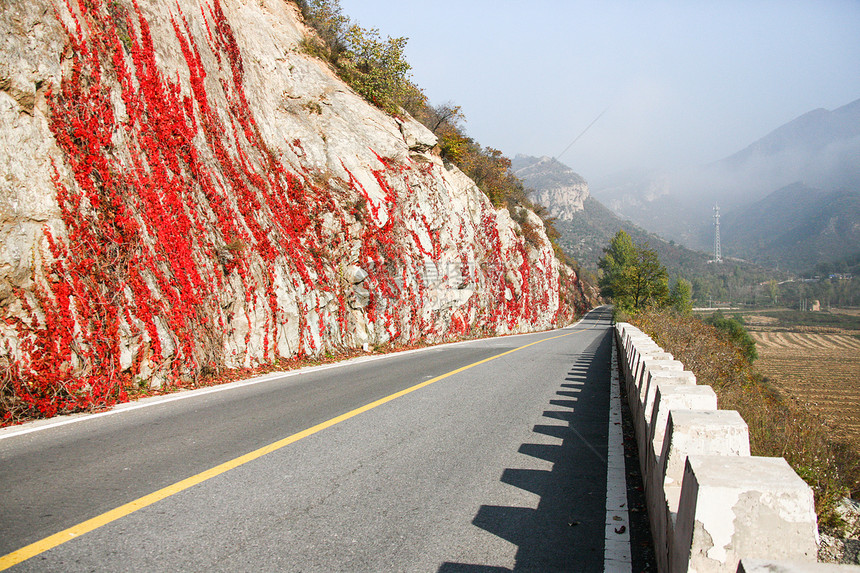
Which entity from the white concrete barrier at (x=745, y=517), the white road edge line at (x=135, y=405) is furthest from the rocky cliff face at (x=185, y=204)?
the white concrete barrier at (x=745, y=517)

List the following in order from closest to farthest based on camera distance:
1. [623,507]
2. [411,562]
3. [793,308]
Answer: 1. [411,562]
2. [623,507]
3. [793,308]

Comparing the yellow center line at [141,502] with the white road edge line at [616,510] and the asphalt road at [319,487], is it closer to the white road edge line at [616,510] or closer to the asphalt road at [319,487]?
the asphalt road at [319,487]

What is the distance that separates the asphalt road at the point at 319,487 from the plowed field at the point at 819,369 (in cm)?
535

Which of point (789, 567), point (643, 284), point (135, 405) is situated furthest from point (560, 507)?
point (643, 284)

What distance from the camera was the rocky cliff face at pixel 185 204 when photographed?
7.33m

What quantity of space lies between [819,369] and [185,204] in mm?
55739

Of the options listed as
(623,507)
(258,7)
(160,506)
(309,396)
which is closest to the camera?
(160,506)

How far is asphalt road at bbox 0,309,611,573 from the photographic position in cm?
301

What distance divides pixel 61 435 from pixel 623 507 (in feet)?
18.1

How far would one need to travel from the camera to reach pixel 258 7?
20.2 m

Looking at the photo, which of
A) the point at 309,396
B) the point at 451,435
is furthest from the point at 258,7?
the point at 451,435

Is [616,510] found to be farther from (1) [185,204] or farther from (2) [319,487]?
(1) [185,204]

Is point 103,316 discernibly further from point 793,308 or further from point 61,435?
point 793,308

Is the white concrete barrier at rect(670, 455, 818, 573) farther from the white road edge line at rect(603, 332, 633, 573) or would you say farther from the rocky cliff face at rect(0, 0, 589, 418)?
the rocky cliff face at rect(0, 0, 589, 418)
